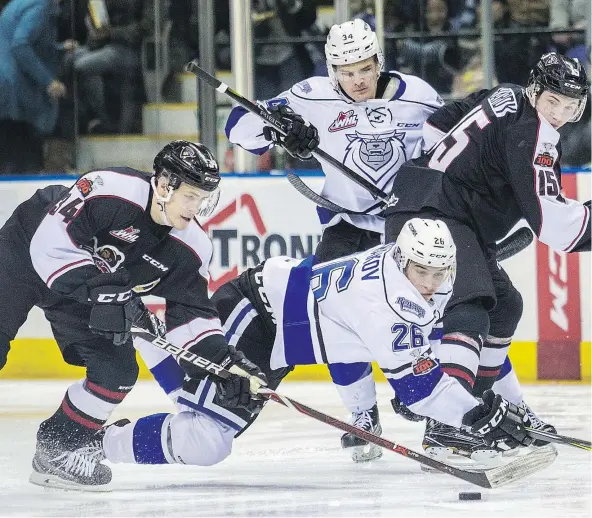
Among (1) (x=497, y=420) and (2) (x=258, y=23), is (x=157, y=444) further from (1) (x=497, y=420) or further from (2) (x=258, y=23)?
(2) (x=258, y=23)

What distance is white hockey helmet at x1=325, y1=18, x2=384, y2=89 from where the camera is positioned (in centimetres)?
418

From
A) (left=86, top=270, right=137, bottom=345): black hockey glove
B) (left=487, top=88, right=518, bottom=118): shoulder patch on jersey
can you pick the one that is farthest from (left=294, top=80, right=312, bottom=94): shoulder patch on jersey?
(left=86, top=270, right=137, bottom=345): black hockey glove

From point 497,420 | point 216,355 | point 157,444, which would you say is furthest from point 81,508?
point 497,420

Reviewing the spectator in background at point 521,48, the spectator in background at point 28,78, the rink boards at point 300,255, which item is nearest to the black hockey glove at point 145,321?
the rink boards at point 300,255

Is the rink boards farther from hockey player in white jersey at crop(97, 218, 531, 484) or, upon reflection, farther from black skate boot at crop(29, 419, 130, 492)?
black skate boot at crop(29, 419, 130, 492)

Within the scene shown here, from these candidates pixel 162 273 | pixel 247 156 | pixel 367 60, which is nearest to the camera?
pixel 162 273

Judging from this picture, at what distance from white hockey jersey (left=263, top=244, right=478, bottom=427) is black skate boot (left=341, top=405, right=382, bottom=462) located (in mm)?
509

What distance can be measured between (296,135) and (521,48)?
1.91 m

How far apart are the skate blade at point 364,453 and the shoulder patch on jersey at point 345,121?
101 centimetres

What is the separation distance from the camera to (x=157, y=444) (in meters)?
3.58

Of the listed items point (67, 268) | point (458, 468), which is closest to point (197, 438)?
point (67, 268)

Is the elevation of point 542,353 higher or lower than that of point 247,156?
lower

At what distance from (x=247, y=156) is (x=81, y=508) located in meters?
2.67

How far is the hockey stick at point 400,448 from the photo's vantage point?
11.5 ft
